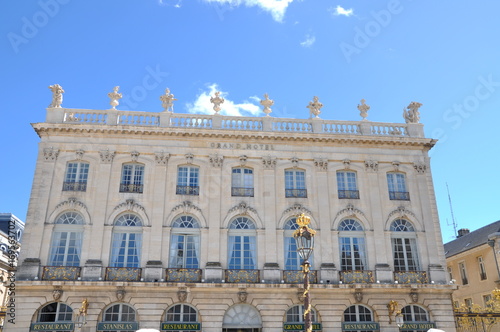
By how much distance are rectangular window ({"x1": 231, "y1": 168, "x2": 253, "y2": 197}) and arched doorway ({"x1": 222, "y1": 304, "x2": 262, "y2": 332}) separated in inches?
230

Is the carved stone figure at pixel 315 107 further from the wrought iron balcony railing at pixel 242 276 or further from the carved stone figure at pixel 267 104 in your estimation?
the wrought iron balcony railing at pixel 242 276

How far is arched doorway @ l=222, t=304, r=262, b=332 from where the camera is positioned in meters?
21.7

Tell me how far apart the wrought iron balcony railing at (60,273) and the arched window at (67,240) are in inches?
19.1

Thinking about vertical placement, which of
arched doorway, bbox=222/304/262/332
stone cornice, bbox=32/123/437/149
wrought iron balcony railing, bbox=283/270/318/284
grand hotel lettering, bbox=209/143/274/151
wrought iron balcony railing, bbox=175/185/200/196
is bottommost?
arched doorway, bbox=222/304/262/332

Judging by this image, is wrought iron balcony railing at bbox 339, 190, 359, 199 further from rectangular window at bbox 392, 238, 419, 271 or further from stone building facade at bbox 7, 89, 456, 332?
rectangular window at bbox 392, 238, 419, 271

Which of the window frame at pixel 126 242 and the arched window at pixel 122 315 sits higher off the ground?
the window frame at pixel 126 242

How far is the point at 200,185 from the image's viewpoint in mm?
24109

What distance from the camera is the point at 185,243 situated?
23.1 meters

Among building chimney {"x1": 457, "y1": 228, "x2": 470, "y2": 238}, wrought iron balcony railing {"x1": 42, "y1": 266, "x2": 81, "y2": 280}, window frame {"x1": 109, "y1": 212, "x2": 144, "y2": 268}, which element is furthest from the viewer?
building chimney {"x1": 457, "y1": 228, "x2": 470, "y2": 238}

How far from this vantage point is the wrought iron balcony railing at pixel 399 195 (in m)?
25.2

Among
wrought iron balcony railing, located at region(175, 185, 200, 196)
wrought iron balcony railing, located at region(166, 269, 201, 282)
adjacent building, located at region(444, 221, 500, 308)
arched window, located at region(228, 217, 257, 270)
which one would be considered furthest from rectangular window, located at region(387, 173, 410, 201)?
wrought iron balcony railing, located at region(166, 269, 201, 282)

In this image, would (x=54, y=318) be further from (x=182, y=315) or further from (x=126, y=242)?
(x=182, y=315)

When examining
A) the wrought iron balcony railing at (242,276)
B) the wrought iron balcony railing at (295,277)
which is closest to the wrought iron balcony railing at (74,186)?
the wrought iron balcony railing at (242,276)

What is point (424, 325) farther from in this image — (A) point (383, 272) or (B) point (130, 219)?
(B) point (130, 219)
